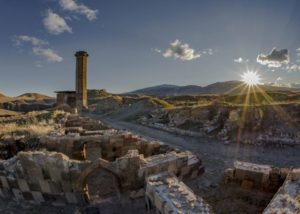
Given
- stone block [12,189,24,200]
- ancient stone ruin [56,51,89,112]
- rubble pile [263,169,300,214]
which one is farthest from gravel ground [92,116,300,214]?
ancient stone ruin [56,51,89,112]

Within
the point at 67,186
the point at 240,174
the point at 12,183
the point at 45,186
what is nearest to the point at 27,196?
the point at 12,183

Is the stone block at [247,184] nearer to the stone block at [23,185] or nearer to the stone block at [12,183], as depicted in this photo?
the stone block at [23,185]

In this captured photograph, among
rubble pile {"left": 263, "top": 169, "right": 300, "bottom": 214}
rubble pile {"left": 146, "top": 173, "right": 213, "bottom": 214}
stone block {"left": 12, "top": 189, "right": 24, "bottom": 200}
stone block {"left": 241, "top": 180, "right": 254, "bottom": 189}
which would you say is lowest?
stone block {"left": 12, "top": 189, "right": 24, "bottom": 200}

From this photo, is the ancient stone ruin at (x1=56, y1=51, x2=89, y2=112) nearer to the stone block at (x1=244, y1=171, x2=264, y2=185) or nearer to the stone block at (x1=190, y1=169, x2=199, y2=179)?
the stone block at (x1=190, y1=169, x2=199, y2=179)

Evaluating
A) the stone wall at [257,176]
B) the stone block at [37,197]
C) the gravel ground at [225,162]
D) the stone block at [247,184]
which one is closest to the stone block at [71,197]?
the stone block at [37,197]

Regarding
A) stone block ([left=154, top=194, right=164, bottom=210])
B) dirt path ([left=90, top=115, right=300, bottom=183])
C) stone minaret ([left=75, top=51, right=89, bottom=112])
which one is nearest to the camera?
stone block ([left=154, top=194, right=164, bottom=210])

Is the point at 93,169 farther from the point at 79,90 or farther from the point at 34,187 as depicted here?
the point at 79,90

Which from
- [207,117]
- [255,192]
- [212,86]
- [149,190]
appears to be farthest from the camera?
[212,86]

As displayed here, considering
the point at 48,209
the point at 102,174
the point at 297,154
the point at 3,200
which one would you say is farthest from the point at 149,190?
the point at 297,154

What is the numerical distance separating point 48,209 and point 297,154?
9.57 m

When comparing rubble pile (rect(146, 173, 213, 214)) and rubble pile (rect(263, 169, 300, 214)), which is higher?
rubble pile (rect(263, 169, 300, 214))

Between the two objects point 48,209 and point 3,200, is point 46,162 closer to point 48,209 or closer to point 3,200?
point 48,209

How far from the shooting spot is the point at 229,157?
10.3m

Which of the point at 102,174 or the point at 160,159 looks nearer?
the point at 160,159
